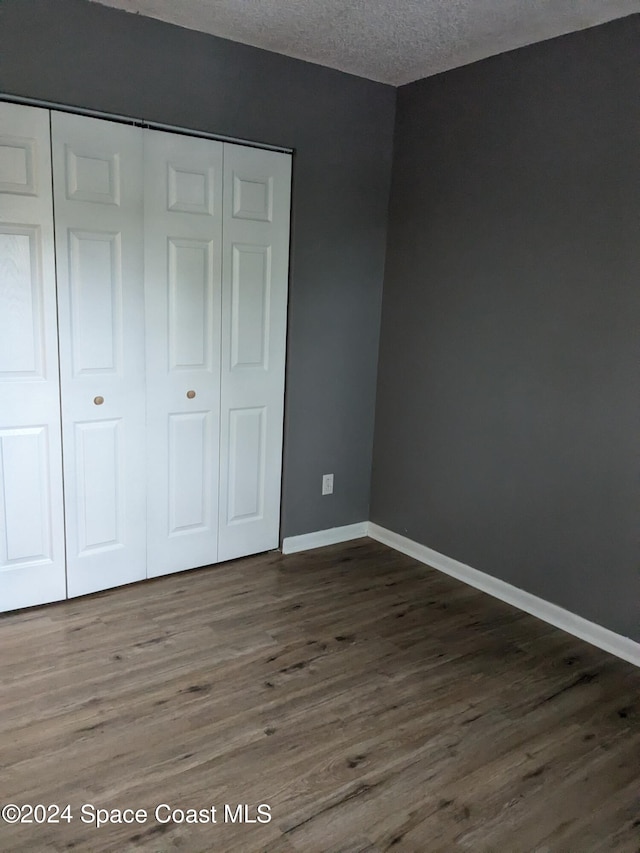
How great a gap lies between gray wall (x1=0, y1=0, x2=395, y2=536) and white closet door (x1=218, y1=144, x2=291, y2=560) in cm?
7

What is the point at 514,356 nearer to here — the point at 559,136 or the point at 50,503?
the point at 559,136

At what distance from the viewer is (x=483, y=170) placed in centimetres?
304

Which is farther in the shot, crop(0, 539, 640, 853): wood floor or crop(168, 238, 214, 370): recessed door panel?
crop(168, 238, 214, 370): recessed door panel

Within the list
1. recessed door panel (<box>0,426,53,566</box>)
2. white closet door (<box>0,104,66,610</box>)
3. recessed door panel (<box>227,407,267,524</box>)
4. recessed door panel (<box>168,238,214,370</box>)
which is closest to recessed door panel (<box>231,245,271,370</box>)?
recessed door panel (<box>168,238,214,370</box>)

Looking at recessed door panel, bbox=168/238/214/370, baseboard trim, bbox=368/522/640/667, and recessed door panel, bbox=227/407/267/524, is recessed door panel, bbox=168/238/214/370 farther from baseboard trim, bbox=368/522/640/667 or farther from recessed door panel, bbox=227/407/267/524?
baseboard trim, bbox=368/522/640/667

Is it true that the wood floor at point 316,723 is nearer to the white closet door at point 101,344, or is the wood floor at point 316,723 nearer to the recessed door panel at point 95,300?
the white closet door at point 101,344

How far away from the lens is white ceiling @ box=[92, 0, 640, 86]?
8.00 ft

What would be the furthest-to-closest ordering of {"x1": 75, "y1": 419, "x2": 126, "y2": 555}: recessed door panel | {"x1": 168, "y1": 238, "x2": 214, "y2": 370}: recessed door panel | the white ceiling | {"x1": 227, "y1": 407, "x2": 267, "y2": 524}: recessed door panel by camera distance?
{"x1": 227, "y1": 407, "x2": 267, "y2": 524}: recessed door panel < {"x1": 168, "y1": 238, "x2": 214, "y2": 370}: recessed door panel < {"x1": 75, "y1": 419, "x2": 126, "y2": 555}: recessed door panel < the white ceiling

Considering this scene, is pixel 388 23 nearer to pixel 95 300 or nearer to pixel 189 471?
pixel 95 300

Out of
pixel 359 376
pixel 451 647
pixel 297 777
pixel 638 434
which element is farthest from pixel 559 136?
pixel 297 777

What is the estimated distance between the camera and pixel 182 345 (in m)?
3.02

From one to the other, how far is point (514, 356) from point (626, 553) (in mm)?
942

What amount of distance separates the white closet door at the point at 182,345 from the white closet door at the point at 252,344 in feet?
0.21

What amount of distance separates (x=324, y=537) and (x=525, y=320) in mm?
1582
